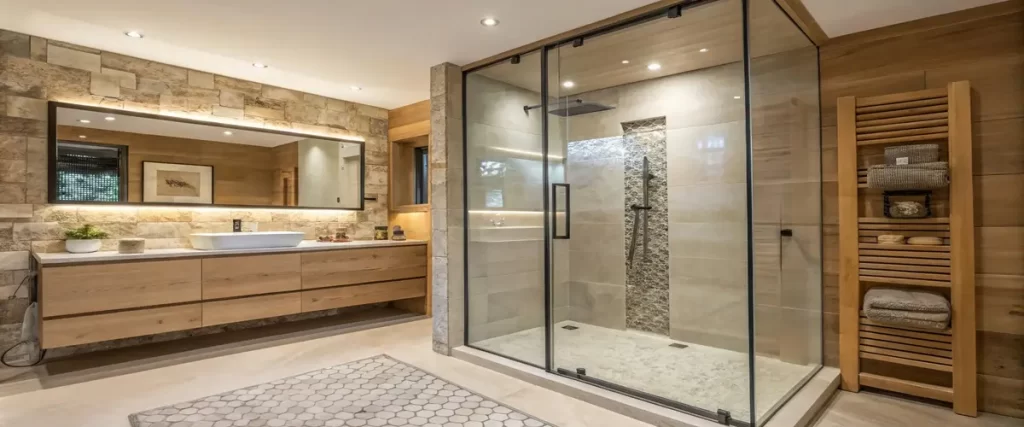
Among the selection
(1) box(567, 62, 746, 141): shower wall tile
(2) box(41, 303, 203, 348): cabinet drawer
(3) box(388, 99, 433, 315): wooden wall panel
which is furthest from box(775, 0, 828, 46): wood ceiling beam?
(2) box(41, 303, 203, 348): cabinet drawer

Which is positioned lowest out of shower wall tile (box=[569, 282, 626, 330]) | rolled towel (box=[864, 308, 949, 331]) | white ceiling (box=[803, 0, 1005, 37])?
shower wall tile (box=[569, 282, 626, 330])

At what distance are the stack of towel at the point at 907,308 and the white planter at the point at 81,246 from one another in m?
5.11

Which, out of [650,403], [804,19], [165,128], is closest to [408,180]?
[165,128]

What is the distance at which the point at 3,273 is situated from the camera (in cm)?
334

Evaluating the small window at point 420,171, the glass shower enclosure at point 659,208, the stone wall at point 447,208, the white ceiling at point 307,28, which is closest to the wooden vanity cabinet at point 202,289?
the small window at point 420,171

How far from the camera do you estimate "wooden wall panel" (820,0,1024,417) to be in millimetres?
2648

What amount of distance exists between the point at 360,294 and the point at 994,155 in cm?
459

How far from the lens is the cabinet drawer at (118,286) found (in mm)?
3086

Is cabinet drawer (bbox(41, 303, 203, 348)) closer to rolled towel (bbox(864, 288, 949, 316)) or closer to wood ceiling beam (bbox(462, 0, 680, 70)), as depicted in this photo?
wood ceiling beam (bbox(462, 0, 680, 70))

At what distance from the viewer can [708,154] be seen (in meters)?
3.30

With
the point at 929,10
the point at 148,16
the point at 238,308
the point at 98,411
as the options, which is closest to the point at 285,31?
the point at 148,16

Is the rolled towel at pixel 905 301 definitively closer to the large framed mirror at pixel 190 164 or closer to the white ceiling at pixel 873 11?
the white ceiling at pixel 873 11

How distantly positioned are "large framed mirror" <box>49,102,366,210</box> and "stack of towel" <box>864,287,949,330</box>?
4474mm

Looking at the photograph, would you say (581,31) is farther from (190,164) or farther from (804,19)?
(190,164)
